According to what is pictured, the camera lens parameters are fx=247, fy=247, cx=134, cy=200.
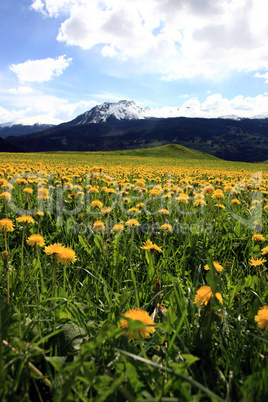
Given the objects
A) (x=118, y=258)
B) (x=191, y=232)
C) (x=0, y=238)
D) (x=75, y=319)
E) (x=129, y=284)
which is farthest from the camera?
(x=191, y=232)

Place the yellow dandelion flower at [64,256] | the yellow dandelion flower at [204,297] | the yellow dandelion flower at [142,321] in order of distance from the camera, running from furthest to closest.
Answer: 1. the yellow dandelion flower at [64,256]
2. the yellow dandelion flower at [204,297]
3. the yellow dandelion flower at [142,321]

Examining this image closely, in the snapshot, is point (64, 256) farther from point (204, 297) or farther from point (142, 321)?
point (204, 297)

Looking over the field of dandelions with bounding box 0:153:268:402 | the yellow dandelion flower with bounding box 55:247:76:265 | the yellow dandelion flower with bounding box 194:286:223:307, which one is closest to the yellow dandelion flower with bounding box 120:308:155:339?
the field of dandelions with bounding box 0:153:268:402

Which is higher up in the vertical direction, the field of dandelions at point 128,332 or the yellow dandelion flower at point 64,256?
the yellow dandelion flower at point 64,256

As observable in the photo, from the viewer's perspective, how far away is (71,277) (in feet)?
6.79

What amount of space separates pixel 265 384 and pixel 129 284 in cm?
125

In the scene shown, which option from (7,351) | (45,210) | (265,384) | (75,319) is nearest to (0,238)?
(45,210)

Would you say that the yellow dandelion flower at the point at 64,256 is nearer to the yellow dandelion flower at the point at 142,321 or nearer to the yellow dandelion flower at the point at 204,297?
the yellow dandelion flower at the point at 142,321

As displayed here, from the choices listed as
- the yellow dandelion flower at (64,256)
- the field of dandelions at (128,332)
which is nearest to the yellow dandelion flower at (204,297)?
the field of dandelions at (128,332)

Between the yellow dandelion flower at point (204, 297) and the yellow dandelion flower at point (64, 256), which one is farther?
the yellow dandelion flower at point (64, 256)

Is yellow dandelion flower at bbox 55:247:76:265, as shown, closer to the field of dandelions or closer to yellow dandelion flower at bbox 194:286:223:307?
the field of dandelions

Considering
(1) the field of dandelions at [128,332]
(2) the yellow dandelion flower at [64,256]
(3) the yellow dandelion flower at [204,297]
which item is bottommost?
(1) the field of dandelions at [128,332]

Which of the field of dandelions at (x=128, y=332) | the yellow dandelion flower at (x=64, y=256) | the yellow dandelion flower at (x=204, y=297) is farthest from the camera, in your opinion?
the yellow dandelion flower at (x=64, y=256)

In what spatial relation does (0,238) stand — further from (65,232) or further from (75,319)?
(75,319)
